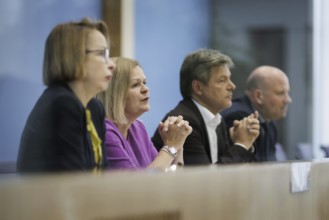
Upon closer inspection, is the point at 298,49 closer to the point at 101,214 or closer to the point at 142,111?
the point at 142,111

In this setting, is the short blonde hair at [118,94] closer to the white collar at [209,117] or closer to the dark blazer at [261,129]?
the white collar at [209,117]

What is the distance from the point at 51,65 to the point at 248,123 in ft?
3.62

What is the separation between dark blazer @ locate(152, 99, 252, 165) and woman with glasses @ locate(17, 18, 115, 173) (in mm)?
663

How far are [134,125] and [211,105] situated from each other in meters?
0.42

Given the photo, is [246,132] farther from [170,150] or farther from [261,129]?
[170,150]

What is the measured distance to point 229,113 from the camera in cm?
321

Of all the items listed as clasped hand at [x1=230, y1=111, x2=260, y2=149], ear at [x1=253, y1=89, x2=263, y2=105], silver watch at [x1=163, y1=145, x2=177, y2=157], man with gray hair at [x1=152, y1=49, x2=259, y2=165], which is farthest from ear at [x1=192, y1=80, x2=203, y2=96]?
ear at [x1=253, y1=89, x2=263, y2=105]

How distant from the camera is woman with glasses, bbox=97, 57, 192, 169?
2.46m

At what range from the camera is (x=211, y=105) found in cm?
296

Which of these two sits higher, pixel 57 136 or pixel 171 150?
pixel 57 136

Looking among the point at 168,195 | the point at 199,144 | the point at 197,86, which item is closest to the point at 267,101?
the point at 197,86

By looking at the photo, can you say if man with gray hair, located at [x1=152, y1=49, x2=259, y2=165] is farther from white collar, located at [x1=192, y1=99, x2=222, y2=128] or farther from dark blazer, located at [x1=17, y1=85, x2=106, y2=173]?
dark blazer, located at [x1=17, y1=85, x2=106, y2=173]

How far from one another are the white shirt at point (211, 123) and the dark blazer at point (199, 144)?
0.05ft

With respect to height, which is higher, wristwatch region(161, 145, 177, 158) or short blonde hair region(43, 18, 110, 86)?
short blonde hair region(43, 18, 110, 86)
